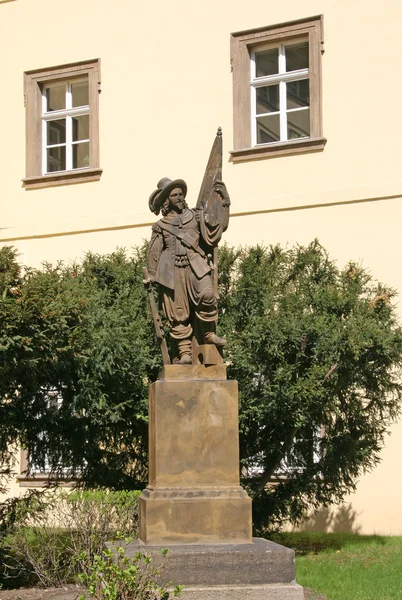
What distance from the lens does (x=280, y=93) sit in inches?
620

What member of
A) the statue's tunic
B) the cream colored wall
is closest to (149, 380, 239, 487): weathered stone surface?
the statue's tunic

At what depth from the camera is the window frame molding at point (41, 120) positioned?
1680cm

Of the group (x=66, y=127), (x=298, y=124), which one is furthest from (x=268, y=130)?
(x=66, y=127)

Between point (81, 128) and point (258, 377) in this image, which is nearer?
point (258, 377)

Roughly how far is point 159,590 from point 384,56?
10156 mm

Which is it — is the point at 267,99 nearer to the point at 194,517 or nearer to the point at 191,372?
the point at 191,372

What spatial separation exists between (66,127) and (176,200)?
9283 millimetres

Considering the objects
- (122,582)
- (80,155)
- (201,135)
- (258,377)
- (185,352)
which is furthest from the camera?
(80,155)

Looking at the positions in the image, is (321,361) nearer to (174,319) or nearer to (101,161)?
(174,319)

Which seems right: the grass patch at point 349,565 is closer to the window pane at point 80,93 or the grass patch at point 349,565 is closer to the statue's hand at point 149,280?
the statue's hand at point 149,280

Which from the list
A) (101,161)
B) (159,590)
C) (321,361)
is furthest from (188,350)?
(101,161)

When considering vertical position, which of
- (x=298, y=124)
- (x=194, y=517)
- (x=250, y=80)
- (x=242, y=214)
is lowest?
(x=194, y=517)

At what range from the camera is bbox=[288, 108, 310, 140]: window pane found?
50.8ft

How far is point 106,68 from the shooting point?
1691 centimetres
